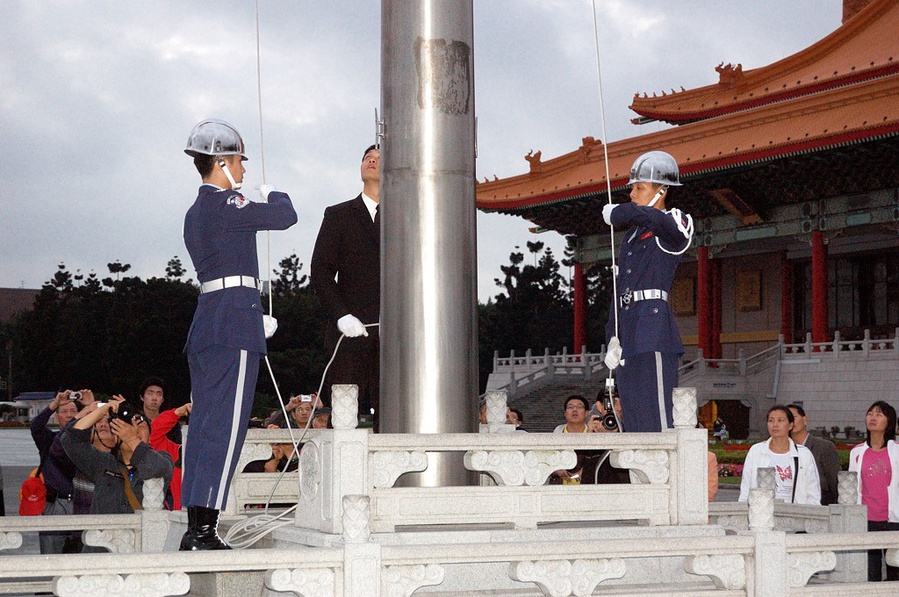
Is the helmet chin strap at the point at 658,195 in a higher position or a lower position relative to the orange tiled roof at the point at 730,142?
lower

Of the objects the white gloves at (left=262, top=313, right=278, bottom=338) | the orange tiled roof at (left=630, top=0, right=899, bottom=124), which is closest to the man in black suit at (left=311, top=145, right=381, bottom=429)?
the white gloves at (left=262, top=313, right=278, bottom=338)

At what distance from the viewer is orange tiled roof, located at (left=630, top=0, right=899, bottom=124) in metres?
24.7

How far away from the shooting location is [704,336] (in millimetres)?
26906

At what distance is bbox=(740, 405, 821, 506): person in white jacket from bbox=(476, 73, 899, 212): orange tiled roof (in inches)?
582

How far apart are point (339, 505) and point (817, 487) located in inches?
141

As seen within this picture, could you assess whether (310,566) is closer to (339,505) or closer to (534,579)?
(339,505)

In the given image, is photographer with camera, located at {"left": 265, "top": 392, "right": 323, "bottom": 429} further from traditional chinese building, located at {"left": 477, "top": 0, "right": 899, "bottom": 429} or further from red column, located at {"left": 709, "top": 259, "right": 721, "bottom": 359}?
red column, located at {"left": 709, "top": 259, "right": 721, "bottom": 359}

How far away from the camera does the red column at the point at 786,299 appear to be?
1038 inches

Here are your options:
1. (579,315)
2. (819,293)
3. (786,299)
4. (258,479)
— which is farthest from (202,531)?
(579,315)

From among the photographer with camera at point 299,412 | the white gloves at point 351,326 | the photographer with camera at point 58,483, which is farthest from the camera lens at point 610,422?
the photographer with camera at point 58,483

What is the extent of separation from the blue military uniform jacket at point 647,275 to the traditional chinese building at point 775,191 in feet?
53.0

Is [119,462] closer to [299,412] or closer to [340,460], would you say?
[299,412]

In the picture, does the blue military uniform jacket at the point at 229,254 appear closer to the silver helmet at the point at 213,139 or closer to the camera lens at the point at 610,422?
the silver helmet at the point at 213,139

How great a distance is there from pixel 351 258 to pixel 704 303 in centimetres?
2173
